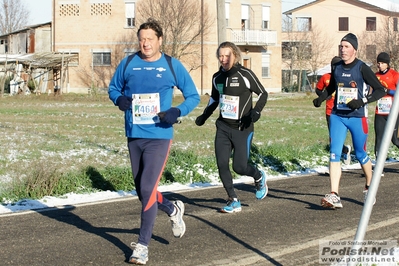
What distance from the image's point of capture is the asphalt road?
6.67 meters

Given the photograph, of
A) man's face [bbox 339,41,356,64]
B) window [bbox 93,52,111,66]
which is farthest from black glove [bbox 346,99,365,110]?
window [bbox 93,52,111,66]

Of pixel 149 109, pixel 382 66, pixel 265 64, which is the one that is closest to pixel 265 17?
pixel 265 64

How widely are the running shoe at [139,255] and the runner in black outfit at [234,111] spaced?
112 inches

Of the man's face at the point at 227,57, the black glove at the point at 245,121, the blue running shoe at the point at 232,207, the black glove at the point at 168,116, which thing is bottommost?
the blue running shoe at the point at 232,207

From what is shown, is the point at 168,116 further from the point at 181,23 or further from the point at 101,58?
the point at 101,58

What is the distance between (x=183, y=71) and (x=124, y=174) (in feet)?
17.7

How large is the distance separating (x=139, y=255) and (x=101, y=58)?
52876 mm

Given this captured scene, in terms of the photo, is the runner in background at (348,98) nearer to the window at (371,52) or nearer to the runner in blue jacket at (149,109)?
the runner in blue jacket at (149,109)

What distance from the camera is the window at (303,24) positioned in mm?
A: 80050

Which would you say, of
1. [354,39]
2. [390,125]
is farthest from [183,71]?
[354,39]

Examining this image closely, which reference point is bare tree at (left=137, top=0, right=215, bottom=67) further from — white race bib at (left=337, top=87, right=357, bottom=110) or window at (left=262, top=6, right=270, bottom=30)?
white race bib at (left=337, top=87, right=357, bottom=110)

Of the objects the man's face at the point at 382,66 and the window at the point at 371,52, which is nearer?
the man's face at the point at 382,66

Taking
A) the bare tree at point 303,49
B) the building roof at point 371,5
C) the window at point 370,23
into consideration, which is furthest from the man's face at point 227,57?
the window at point 370,23

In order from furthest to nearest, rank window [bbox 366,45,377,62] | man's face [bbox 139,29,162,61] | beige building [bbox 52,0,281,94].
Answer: window [bbox 366,45,377,62], beige building [bbox 52,0,281,94], man's face [bbox 139,29,162,61]
